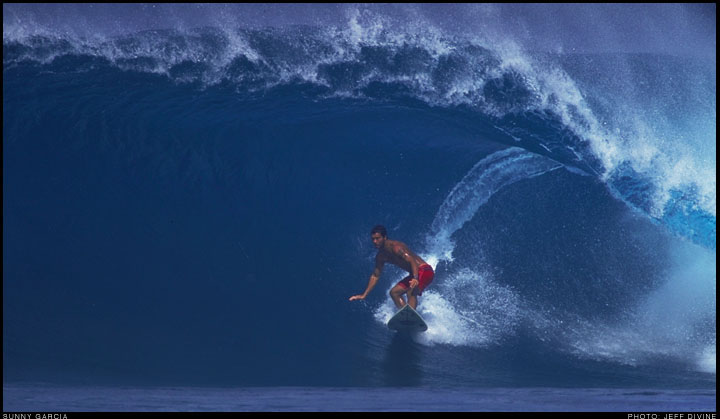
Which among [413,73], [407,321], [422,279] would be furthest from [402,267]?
[413,73]

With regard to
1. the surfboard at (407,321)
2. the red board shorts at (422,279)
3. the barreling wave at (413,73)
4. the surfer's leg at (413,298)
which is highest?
the barreling wave at (413,73)

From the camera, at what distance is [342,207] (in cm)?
819

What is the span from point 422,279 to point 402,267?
0.26m

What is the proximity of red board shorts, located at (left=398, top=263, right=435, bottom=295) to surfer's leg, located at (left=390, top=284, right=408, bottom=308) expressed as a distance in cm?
4

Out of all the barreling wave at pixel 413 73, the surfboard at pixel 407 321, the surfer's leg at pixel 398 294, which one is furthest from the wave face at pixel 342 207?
the surfer's leg at pixel 398 294

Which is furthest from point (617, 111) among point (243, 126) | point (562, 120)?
point (243, 126)

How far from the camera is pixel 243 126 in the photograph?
880 centimetres

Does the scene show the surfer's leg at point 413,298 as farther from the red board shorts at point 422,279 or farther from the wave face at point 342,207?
the wave face at point 342,207

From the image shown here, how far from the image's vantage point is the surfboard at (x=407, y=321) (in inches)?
253

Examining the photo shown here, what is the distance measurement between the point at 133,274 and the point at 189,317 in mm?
905

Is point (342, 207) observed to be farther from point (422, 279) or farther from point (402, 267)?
point (422, 279)

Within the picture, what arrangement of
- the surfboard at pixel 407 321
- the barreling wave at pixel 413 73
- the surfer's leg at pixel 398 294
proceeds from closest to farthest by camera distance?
the surfboard at pixel 407 321 → the surfer's leg at pixel 398 294 → the barreling wave at pixel 413 73

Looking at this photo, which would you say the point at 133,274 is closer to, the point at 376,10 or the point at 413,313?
the point at 413,313

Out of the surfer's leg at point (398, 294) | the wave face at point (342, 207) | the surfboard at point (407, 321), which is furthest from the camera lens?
the surfer's leg at point (398, 294)
